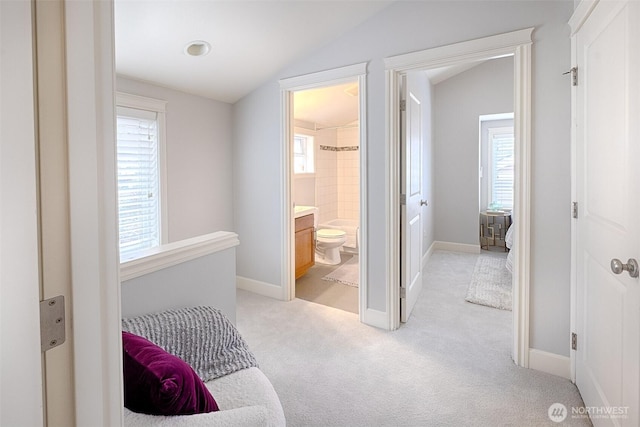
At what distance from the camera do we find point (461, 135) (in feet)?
17.2

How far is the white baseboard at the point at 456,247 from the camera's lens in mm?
5211

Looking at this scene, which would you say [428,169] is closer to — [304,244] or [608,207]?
[304,244]

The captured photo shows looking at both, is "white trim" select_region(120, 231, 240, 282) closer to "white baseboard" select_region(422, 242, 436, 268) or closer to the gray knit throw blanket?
the gray knit throw blanket

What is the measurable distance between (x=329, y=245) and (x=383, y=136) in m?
2.16

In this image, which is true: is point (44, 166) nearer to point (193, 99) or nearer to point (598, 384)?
point (598, 384)

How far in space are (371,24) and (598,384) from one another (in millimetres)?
2678

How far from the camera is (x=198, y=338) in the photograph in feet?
5.03

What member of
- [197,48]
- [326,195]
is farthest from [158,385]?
[326,195]

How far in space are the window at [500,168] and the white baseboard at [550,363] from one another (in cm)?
390

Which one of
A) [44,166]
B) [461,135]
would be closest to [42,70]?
[44,166]

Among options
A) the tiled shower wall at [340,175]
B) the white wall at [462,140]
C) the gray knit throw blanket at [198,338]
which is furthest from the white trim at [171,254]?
the white wall at [462,140]

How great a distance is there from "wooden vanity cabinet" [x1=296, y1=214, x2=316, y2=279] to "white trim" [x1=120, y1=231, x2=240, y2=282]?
5.39ft

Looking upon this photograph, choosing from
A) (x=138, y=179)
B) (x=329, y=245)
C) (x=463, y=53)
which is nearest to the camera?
(x=463, y=53)

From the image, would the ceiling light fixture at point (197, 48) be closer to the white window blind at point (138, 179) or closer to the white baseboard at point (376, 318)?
the white window blind at point (138, 179)
